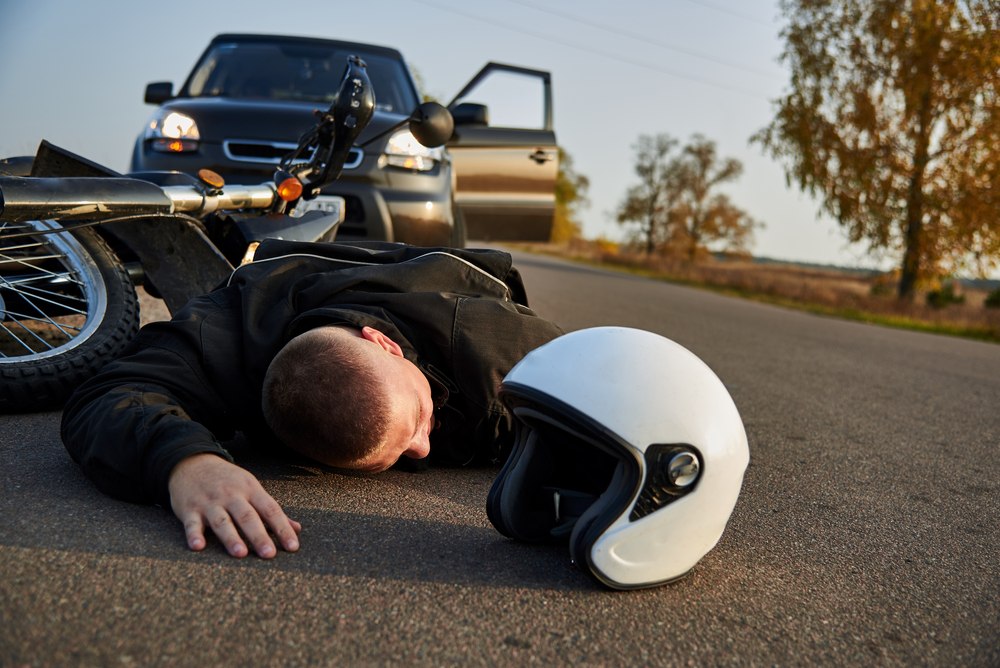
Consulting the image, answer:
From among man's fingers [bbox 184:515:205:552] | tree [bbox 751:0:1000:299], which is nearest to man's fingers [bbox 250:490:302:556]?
man's fingers [bbox 184:515:205:552]

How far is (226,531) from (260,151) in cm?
355

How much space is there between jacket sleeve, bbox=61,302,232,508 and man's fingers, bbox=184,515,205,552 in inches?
5.7

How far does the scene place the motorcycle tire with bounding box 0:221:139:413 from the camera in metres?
2.47

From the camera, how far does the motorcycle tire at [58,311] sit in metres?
2.47

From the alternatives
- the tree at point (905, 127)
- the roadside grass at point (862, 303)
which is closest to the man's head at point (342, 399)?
the roadside grass at point (862, 303)

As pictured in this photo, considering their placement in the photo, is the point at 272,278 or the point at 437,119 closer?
the point at 272,278

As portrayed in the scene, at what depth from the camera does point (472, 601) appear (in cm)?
148

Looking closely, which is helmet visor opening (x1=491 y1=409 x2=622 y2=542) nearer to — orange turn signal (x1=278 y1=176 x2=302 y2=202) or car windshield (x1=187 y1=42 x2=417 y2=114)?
orange turn signal (x1=278 y1=176 x2=302 y2=202)

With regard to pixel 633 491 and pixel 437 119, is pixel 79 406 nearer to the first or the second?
pixel 633 491

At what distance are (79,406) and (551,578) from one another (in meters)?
1.29

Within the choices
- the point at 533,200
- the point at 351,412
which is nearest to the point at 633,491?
the point at 351,412

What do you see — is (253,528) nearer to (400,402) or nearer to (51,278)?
(400,402)

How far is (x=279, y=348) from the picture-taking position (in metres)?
2.04

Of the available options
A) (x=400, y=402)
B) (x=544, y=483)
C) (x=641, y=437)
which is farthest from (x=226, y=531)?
(x=641, y=437)
